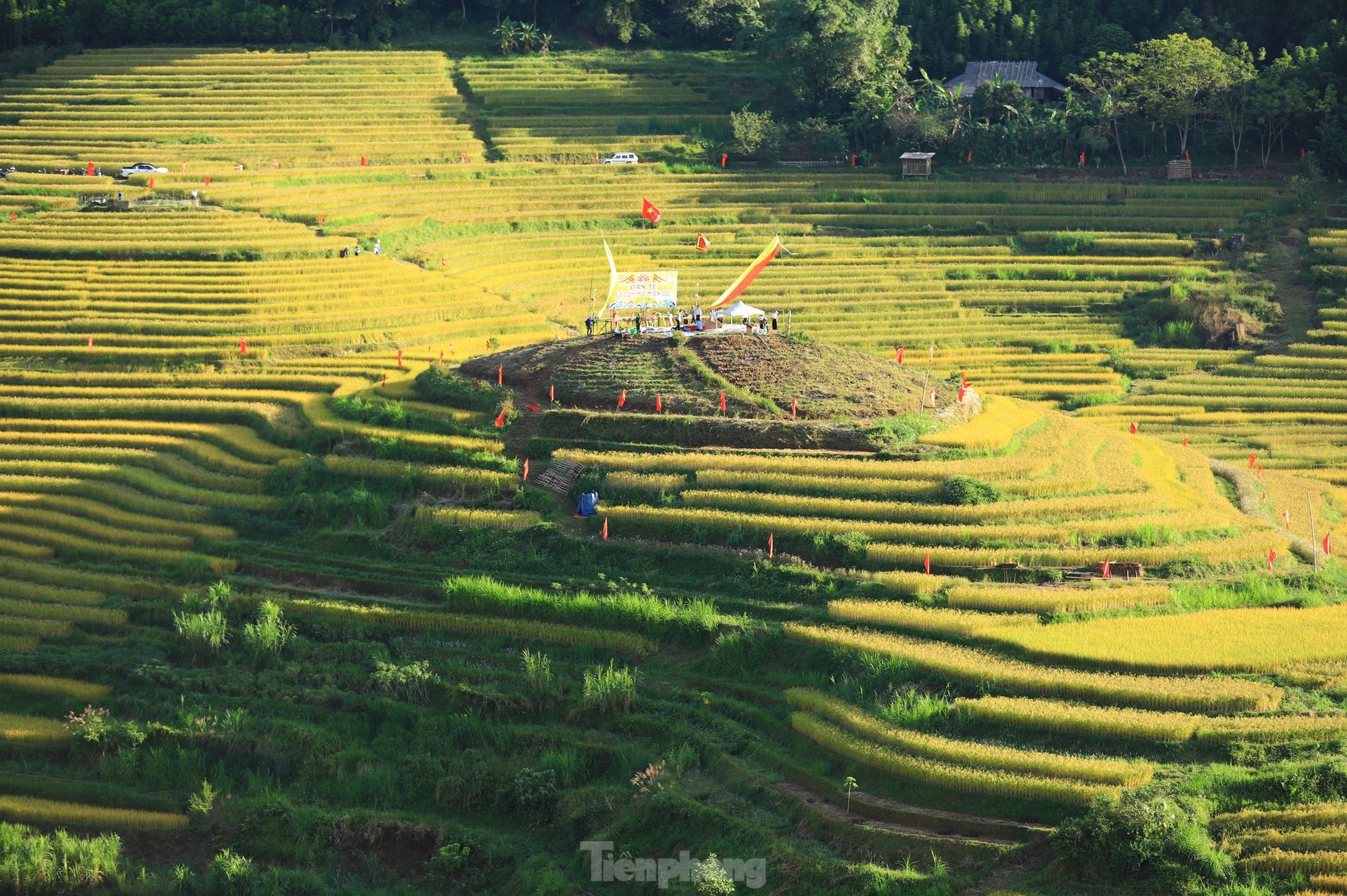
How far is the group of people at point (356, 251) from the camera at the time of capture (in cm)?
5578

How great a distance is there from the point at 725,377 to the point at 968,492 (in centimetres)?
865

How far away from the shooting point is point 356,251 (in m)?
56.4

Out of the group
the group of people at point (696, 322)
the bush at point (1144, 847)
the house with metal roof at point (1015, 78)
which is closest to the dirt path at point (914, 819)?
the bush at point (1144, 847)

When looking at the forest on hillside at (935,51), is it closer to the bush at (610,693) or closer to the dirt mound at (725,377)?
the dirt mound at (725,377)

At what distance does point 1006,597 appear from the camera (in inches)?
1190

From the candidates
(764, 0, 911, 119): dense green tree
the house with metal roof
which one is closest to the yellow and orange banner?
(764, 0, 911, 119): dense green tree

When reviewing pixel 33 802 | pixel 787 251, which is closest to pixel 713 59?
pixel 787 251

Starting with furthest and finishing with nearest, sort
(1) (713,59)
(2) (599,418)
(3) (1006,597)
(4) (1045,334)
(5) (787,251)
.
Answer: (1) (713,59), (5) (787,251), (4) (1045,334), (2) (599,418), (3) (1006,597)

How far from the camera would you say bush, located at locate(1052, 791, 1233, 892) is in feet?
69.6

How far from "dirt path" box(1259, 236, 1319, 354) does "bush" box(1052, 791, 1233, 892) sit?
3589cm

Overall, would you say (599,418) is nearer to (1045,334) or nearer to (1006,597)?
(1006,597)

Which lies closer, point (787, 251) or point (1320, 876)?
point (1320, 876)

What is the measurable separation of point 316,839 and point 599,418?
15436 millimetres

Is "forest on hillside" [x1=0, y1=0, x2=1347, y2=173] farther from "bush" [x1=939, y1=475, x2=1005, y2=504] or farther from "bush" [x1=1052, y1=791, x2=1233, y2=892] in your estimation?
"bush" [x1=1052, y1=791, x2=1233, y2=892]
